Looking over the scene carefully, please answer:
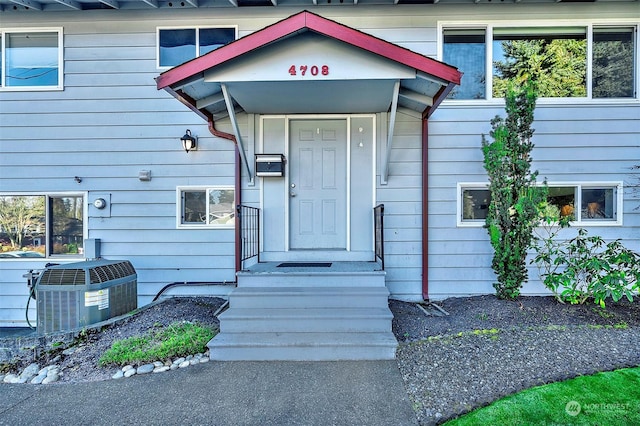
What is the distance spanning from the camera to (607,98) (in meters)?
5.06

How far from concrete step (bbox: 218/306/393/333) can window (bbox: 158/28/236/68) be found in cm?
397

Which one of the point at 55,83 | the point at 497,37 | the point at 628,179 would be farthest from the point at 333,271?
the point at 55,83

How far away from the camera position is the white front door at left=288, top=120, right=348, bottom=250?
5141 millimetres

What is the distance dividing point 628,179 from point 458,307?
10.5 ft

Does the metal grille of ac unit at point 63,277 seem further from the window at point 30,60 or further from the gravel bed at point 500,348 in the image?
the gravel bed at point 500,348

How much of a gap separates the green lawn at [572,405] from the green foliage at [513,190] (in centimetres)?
183

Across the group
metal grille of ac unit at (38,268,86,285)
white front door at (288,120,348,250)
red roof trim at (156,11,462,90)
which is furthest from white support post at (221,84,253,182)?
metal grille of ac unit at (38,268,86,285)

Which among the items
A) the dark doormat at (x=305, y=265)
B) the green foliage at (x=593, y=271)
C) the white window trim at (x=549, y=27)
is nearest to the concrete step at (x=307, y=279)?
the dark doormat at (x=305, y=265)

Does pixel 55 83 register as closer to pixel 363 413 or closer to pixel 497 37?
pixel 363 413

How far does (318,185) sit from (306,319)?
2.21 metres

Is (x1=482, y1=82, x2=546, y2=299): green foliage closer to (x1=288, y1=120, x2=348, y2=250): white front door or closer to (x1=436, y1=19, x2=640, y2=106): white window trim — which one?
(x1=436, y1=19, x2=640, y2=106): white window trim

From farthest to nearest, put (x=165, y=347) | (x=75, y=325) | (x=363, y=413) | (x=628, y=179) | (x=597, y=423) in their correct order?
(x=628, y=179) < (x=75, y=325) < (x=165, y=347) < (x=363, y=413) < (x=597, y=423)

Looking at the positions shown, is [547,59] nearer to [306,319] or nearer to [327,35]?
[327,35]

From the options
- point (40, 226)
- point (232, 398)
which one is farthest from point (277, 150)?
point (40, 226)
